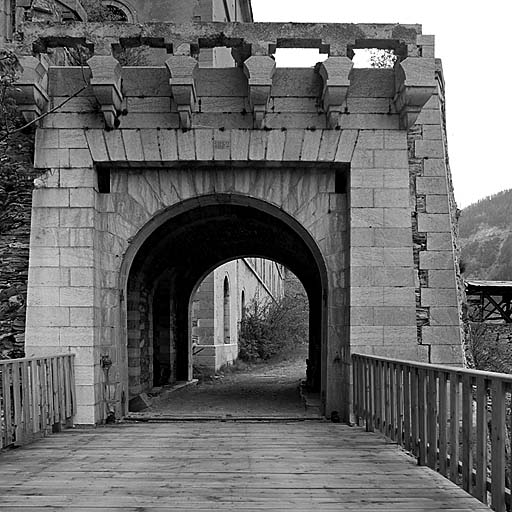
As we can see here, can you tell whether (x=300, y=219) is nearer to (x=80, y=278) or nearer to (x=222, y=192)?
(x=222, y=192)

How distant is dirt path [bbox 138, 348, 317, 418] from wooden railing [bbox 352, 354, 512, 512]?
2.76m

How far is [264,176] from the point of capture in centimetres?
884

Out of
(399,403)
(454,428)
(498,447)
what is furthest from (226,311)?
(498,447)

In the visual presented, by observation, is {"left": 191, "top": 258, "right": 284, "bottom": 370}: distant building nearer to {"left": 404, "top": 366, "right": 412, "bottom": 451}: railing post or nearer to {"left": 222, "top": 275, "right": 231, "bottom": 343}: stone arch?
{"left": 222, "top": 275, "right": 231, "bottom": 343}: stone arch

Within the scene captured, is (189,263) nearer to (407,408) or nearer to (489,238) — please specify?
(407,408)

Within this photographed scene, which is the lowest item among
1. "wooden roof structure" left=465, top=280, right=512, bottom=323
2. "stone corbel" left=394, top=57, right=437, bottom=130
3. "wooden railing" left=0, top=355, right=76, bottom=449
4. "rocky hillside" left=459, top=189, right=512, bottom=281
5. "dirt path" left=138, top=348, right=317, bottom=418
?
"dirt path" left=138, top=348, right=317, bottom=418

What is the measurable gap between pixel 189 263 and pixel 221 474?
31.3 ft

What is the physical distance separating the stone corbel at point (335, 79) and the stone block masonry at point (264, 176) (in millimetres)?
15

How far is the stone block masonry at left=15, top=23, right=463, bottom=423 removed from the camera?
830 centimetres

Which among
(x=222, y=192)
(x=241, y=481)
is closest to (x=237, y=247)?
(x=222, y=192)

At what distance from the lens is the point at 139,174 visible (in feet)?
28.9

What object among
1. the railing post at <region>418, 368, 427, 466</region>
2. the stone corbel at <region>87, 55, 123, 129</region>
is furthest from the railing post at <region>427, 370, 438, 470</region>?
the stone corbel at <region>87, 55, 123, 129</region>

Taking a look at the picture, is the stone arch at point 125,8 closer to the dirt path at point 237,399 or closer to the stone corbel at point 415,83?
the dirt path at point 237,399

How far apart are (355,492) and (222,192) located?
4823 millimetres
